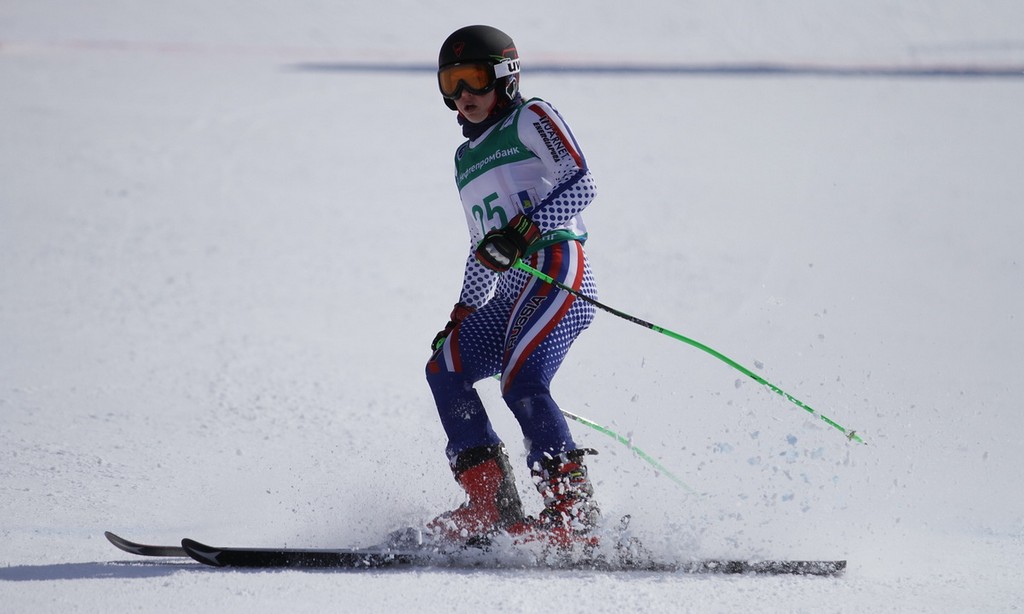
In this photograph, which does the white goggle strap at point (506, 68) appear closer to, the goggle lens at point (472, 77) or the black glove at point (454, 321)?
the goggle lens at point (472, 77)

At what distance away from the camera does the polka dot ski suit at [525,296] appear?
10.8ft

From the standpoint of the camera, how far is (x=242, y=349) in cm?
614

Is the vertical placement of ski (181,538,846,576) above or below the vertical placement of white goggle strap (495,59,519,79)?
below

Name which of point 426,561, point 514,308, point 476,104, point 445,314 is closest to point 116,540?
point 426,561

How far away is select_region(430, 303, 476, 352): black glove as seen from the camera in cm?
364

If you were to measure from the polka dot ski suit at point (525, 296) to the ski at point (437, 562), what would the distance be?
319mm

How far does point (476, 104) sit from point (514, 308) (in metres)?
0.67

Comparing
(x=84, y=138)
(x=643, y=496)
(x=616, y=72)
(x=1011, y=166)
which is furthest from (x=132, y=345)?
(x=616, y=72)

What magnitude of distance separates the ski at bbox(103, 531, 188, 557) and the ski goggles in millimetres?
1618

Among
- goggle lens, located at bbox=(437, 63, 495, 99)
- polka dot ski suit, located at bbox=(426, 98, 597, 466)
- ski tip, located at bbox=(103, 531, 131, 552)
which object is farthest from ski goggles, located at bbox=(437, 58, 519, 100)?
ski tip, located at bbox=(103, 531, 131, 552)

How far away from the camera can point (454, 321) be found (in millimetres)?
3705

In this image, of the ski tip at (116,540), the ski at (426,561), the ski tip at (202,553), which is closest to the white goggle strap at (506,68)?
the ski at (426,561)

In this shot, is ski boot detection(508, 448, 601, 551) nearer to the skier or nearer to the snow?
the skier

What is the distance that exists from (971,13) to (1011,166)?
7.39 meters
